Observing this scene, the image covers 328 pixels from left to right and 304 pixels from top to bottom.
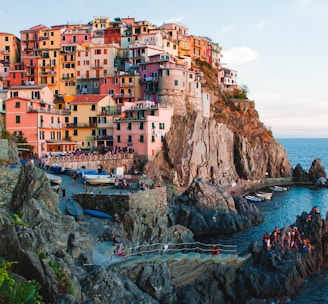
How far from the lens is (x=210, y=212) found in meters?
52.8

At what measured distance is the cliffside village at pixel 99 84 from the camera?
226 feet

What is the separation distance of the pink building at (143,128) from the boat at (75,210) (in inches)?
1289

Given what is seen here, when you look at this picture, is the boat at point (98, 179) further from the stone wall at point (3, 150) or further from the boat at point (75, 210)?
the stone wall at point (3, 150)

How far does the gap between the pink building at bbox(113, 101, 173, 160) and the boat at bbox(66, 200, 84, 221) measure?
107ft

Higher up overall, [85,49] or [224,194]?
[85,49]

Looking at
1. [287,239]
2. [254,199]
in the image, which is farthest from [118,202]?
[254,199]

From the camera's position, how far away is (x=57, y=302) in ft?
57.4

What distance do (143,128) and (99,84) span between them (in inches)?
740

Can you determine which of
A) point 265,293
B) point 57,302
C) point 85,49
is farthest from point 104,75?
point 57,302

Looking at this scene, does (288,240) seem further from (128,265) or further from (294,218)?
(294,218)

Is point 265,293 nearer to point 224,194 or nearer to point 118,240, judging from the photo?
point 118,240

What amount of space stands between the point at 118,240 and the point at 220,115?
58399 mm

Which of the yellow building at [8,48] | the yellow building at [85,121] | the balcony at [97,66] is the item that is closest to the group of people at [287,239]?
the yellow building at [85,121]

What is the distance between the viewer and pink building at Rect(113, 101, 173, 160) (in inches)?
2714
